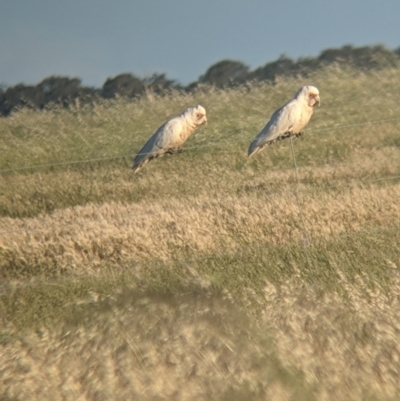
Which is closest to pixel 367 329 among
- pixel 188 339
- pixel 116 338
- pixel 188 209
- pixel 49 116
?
pixel 188 339

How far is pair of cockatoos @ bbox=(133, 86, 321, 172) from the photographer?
9.58m

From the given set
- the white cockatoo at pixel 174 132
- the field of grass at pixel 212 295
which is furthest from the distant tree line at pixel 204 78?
the white cockatoo at pixel 174 132

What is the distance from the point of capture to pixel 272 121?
9.72 m

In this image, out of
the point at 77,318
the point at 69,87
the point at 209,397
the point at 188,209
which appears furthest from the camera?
the point at 69,87

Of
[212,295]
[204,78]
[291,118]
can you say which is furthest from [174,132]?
[204,78]

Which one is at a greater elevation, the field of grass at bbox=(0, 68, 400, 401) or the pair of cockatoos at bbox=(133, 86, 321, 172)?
the pair of cockatoos at bbox=(133, 86, 321, 172)

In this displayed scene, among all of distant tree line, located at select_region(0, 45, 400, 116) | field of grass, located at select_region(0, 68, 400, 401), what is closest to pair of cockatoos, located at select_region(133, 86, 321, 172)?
field of grass, located at select_region(0, 68, 400, 401)

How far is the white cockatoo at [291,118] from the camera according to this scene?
31.4 ft

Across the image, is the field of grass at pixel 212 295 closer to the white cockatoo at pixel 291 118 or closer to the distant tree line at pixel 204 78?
the white cockatoo at pixel 291 118

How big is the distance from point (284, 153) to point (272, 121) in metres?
4.79

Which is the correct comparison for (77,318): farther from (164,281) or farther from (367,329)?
(367,329)

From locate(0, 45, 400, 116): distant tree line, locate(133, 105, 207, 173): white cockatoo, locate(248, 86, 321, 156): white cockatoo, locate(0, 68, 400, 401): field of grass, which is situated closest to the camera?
locate(0, 68, 400, 401): field of grass

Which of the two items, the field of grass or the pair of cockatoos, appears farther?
the pair of cockatoos

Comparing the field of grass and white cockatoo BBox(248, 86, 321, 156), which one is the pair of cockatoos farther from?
the field of grass
